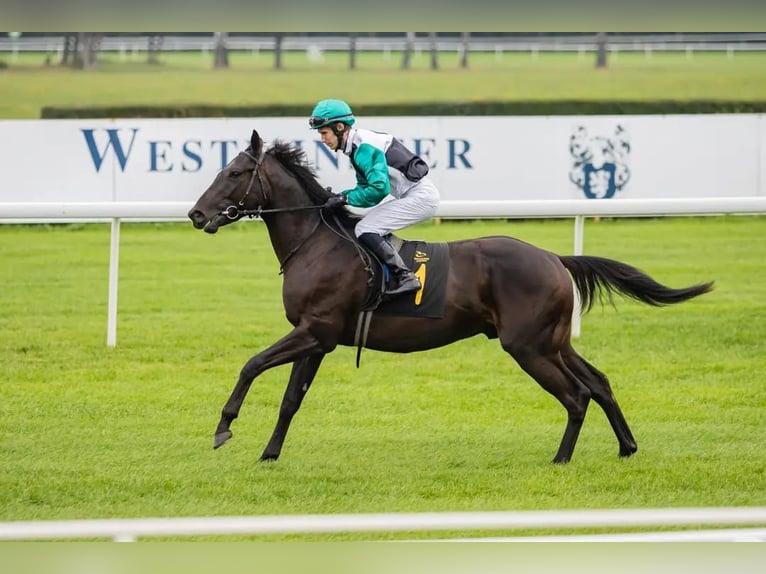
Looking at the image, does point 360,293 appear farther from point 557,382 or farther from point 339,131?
point 557,382

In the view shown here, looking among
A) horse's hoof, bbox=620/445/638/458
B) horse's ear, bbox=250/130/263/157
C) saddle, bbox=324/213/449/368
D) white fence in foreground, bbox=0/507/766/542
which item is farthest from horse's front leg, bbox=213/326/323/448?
white fence in foreground, bbox=0/507/766/542

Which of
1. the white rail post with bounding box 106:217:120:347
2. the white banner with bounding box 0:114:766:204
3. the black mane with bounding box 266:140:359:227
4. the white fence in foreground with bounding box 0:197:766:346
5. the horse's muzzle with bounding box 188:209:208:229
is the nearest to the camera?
the horse's muzzle with bounding box 188:209:208:229

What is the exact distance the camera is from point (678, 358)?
7355 millimetres

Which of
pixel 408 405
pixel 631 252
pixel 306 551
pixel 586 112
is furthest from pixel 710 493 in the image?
pixel 586 112

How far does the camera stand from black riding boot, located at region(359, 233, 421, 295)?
16.2 feet

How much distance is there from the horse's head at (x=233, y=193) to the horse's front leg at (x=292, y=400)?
0.73m

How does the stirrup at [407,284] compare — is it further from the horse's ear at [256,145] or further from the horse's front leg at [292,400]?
the horse's ear at [256,145]

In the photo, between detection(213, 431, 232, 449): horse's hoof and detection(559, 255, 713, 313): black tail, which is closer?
detection(213, 431, 232, 449): horse's hoof

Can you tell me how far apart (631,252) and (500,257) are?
23.1 feet

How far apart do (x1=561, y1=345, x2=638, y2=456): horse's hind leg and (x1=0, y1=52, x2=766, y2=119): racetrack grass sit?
50.5 feet

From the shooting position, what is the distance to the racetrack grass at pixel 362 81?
21.2 meters

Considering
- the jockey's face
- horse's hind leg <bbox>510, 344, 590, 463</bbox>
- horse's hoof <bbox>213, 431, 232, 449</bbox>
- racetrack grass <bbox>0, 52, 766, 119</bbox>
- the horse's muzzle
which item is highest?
racetrack grass <bbox>0, 52, 766, 119</bbox>

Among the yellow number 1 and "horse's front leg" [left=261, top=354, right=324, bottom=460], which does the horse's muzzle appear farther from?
the yellow number 1

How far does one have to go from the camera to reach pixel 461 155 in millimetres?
13242
